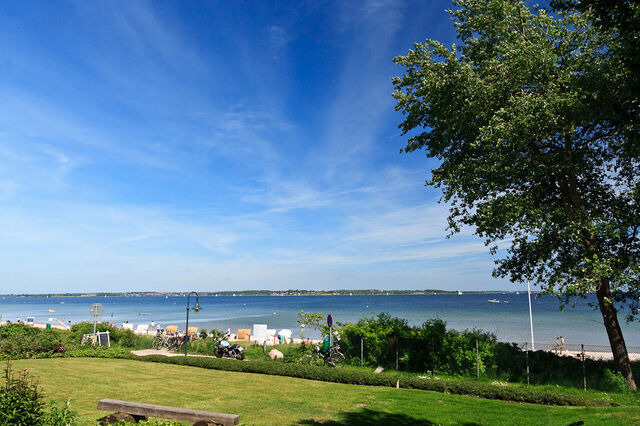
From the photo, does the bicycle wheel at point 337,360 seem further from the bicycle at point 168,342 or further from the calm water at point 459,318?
the bicycle at point 168,342

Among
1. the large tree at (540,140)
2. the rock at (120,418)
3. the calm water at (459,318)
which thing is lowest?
the calm water at (459,318)

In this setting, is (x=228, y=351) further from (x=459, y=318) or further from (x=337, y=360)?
(x=459, y=318)

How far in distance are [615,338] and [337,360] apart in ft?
35.8

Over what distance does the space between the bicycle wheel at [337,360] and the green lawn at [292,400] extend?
12.4ft

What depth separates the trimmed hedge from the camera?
11844 millimetres

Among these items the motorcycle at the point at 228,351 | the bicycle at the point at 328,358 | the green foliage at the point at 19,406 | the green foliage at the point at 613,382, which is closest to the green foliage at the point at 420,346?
the bicycle at the point at 328,358

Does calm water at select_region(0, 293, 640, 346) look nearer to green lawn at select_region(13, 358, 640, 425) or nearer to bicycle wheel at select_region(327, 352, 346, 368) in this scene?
bicycle wheel at select_region(327, 352, 346, 368)

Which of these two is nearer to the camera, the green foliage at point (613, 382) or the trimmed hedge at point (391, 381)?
the trimmed hedge at point (391, 381)

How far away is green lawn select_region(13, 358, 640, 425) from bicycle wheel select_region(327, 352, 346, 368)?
3.79 meters

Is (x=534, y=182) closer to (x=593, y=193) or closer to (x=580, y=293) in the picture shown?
(x=593, y=193)

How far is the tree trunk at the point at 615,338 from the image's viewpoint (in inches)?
544

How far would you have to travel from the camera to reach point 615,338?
1416 centimetres

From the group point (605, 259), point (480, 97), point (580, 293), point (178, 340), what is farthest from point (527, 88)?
point (178, 340)

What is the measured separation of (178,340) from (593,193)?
22410 millimetres
